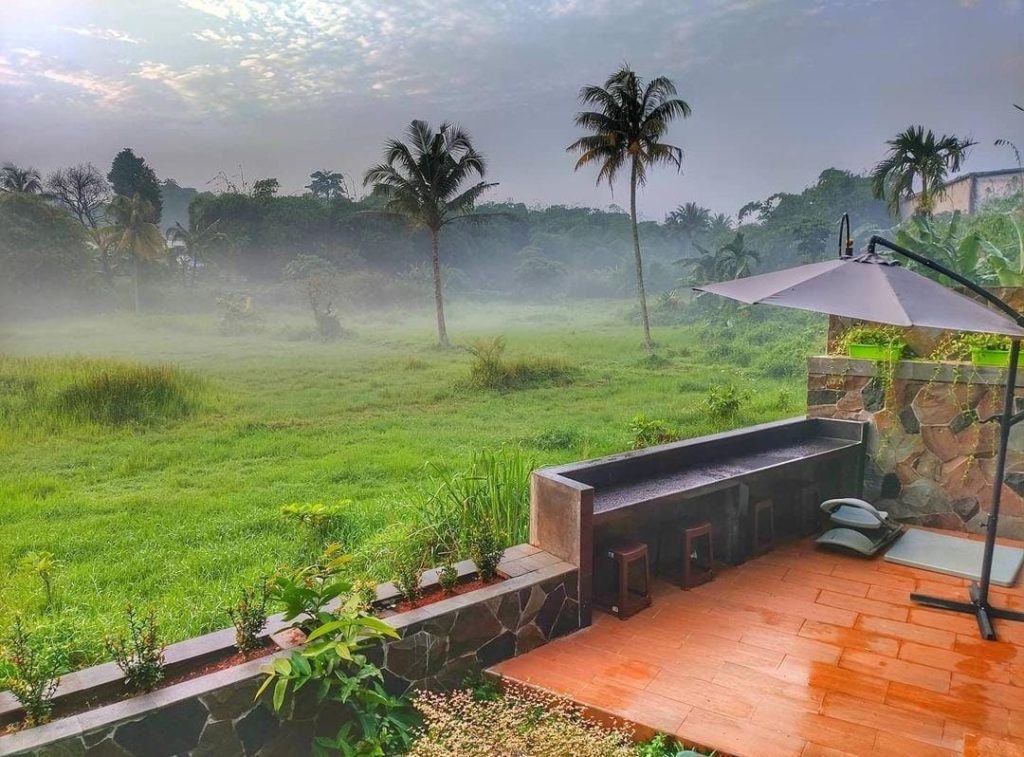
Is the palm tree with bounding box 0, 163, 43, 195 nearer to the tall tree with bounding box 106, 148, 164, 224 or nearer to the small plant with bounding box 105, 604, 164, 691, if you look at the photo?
the tall tree with bounding box 106, 148, 164, 224

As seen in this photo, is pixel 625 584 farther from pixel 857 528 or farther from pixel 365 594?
pixel 857 528

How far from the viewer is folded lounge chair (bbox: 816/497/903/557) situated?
147 inches

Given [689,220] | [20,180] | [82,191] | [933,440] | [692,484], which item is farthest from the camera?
[689,220]

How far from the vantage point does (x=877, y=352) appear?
13.8ft

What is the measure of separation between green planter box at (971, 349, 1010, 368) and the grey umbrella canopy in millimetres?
1128

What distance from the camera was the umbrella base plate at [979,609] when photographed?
9.41ft

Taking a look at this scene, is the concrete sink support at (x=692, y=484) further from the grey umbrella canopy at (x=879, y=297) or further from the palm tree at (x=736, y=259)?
the palm tree at (x=736, y=259)

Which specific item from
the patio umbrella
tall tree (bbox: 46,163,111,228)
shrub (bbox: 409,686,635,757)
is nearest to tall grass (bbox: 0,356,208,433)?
tall tree (bbox: 46,163,111,228)

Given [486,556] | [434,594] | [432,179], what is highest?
[432,179]

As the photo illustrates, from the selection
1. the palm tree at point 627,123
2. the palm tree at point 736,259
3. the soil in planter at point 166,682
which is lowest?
the soil in planter at point 166,682

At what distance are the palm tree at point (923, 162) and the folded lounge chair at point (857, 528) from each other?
5907mm

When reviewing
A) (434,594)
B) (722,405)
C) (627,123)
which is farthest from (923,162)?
(434,594)

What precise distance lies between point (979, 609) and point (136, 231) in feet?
20.5

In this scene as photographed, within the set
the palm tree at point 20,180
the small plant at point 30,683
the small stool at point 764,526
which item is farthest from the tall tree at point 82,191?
the small stool at point 764,526
